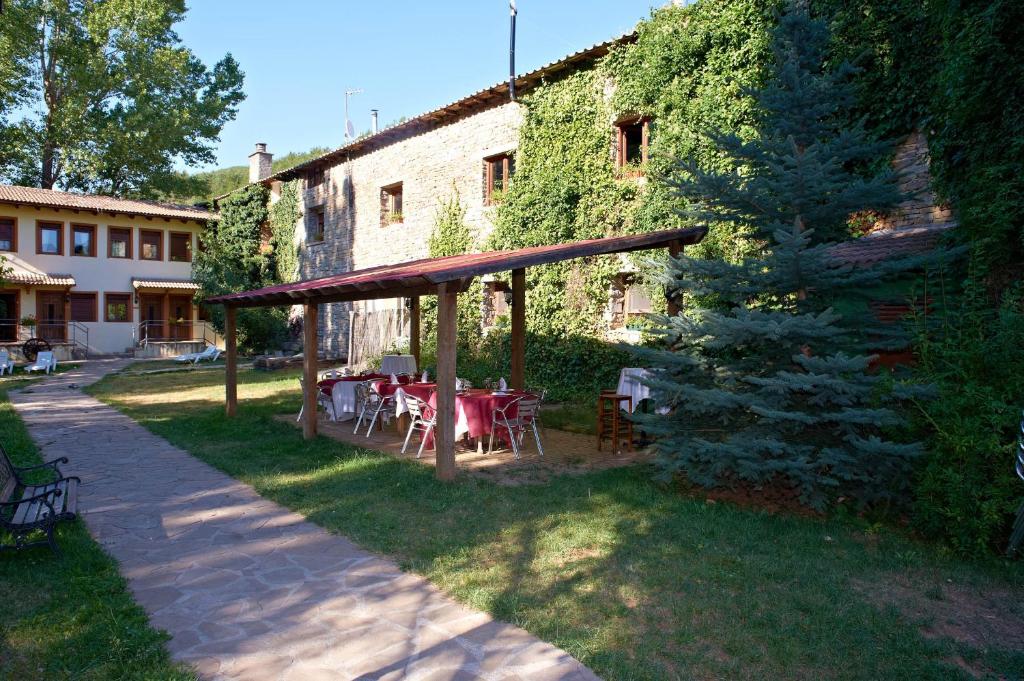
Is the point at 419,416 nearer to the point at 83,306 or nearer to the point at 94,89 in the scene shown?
the point at 83,306

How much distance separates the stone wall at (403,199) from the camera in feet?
49.4

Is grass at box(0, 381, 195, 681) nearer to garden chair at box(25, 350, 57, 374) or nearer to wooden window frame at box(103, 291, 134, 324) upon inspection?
garden chair at box(25, 350, 57, 374)

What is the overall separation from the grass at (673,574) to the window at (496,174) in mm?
9063

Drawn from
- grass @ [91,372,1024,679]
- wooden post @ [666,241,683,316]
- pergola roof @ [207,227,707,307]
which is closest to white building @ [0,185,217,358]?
pergola roof @ [207,227,707,307]

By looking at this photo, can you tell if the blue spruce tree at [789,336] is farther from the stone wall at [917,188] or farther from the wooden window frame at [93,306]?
the wooden window frame at [93,306]

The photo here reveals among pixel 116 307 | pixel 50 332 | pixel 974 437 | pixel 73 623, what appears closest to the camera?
pixel 73 623

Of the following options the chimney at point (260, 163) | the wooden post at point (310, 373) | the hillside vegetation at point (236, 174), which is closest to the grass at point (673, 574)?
the wooden post at point (310, 373)

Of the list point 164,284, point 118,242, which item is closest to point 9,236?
point 118,242

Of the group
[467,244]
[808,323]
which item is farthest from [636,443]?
[467,244]

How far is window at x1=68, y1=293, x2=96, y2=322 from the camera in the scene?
25172 millimetres

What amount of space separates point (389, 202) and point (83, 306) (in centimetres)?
1498

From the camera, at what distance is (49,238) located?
24.9 m

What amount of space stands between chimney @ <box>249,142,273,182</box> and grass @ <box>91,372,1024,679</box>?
20959mm

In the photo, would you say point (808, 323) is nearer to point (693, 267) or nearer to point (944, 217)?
point (693, 267)
